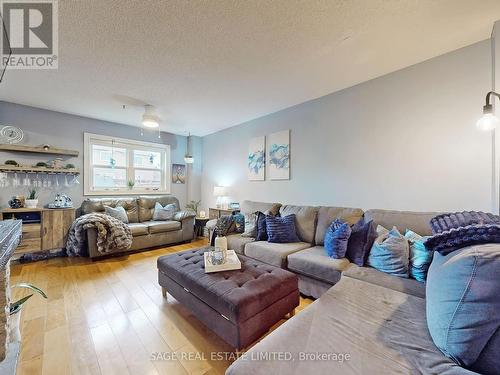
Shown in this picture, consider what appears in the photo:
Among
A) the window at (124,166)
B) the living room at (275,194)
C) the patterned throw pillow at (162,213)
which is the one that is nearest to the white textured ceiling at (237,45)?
the living room at (275,194)

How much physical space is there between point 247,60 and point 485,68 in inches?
85.9

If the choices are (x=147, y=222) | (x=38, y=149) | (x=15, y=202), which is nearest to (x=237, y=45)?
(x=147, y=222)

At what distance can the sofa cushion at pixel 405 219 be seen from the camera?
78.4 inches

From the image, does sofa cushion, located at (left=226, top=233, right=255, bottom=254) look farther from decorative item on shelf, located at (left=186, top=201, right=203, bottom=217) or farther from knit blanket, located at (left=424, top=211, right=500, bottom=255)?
decorative item on shelf, located at (left=186, top=201, right=203, bottom=217)

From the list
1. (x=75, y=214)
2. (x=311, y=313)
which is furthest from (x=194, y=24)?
(x=75, y=214)

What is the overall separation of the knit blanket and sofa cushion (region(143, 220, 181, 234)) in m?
3.88

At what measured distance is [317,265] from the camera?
2084 millimetres

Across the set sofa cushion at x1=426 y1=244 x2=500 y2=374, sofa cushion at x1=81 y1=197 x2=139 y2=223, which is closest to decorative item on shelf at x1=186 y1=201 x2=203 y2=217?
sofa cushion at x1=81 y1=197 x2=139 y2=223

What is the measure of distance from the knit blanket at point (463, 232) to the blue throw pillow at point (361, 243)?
70cm

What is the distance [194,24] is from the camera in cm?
172

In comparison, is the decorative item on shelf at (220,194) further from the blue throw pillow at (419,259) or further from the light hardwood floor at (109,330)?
the blue throw pillow at (419,259)

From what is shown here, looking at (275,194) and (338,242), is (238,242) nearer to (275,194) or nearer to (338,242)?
(275,194)

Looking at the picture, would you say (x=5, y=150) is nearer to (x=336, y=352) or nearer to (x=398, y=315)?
(x=336, y=352)

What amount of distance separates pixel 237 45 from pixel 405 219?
232 centimetres
